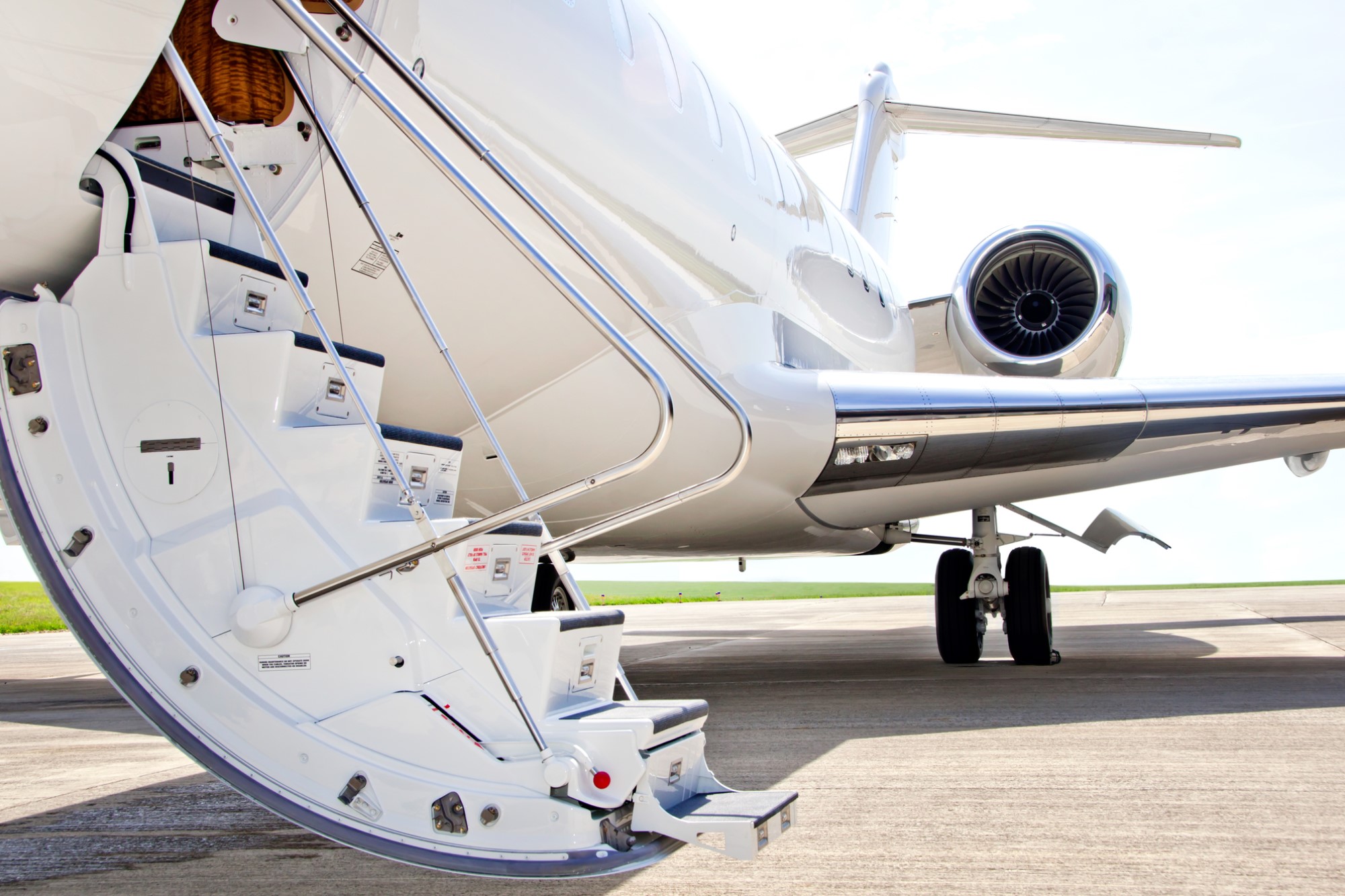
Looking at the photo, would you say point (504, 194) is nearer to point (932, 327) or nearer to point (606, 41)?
point (606, 41)

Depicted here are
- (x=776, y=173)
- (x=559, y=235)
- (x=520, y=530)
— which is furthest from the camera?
(x=776, y=173)

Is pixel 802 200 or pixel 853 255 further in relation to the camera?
pixel 853 255

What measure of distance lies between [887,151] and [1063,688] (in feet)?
32.5

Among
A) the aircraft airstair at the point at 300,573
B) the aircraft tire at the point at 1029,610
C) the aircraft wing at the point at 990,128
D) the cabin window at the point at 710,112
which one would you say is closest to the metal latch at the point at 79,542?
the aircraft airstair at the point at 300,573

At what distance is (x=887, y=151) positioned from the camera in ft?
49.7

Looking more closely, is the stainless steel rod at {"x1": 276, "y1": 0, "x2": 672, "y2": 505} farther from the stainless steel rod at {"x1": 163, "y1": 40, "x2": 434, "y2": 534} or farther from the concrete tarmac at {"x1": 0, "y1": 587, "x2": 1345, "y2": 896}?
the concrete tarmac at {"x1": 0, "y1": 587, "x2": 1345, "y2": 896}

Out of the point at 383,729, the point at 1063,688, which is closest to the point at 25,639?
the point at 1063,688

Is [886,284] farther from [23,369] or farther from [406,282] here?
[23,369]

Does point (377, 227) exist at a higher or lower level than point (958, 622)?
higher

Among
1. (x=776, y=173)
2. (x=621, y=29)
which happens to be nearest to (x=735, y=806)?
(x=621, y=29)

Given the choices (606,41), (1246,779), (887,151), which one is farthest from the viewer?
(887,151)

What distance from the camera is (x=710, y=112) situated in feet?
20.1

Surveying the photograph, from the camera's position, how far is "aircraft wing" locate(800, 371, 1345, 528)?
6.66 meters

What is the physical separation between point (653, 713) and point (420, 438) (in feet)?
3.55
